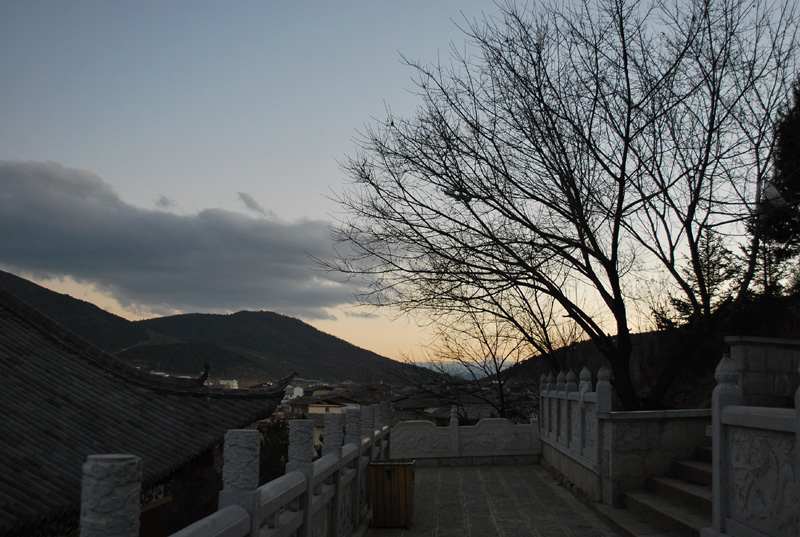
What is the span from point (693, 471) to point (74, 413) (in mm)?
7907

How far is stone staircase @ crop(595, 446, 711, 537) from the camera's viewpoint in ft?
24.5

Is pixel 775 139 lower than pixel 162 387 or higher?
higher

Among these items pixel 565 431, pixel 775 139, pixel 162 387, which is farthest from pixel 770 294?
pixel 162 387

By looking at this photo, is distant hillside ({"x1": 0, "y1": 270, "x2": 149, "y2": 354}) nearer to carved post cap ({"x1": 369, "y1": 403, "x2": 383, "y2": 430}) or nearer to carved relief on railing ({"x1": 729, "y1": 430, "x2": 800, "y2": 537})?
carved post cap ({"x1": 369, "y1": 403, "x2": 383, "y2": 430})

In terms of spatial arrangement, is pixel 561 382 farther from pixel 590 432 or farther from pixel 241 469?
pixel 241 469

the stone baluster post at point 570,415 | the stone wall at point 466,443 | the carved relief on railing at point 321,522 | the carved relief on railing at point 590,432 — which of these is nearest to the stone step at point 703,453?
the carved relief on railing at point 590,432

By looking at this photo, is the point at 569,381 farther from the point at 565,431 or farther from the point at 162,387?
the point at 162,387

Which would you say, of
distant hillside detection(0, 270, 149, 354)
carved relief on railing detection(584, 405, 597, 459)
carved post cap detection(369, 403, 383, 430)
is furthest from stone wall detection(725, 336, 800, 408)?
distant hillside detection(0, 270, 149, 354)

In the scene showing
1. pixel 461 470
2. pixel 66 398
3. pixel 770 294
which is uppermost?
pixel 770 294

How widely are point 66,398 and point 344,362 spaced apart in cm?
10752

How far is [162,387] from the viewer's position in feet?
33.9

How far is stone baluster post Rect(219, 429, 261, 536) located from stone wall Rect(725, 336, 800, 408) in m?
6.92

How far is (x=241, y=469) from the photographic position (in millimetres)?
3793

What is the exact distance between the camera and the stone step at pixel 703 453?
8984mm
